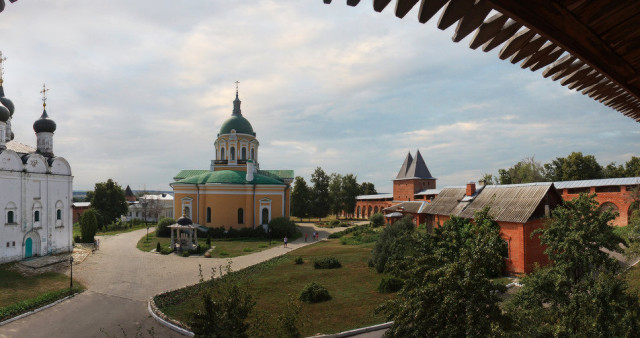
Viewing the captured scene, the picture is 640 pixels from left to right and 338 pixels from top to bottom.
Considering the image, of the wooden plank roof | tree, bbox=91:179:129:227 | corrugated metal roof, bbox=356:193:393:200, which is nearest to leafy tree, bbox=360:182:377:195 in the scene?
corrugated metal roof, bbox=356:193:393:200

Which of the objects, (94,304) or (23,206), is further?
(23,206)

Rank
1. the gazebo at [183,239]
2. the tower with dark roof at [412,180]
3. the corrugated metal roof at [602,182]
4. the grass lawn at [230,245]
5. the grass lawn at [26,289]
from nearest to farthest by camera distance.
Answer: the grass lawn at [26,289]
the corrugated metal roof at [602,182]
the grass lawn at [230,245]
the gazebo at [183,239]
the tower with dark roof at [412,180]

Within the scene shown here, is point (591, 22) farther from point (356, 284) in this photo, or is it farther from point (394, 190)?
point (394, 190)

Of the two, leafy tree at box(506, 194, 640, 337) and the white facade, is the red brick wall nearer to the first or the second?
leafy tree at box(506, 194, 640, 337)

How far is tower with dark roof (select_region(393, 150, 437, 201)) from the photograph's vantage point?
4750 cm

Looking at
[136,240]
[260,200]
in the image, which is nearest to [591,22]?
[260,200]

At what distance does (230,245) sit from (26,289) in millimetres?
15226

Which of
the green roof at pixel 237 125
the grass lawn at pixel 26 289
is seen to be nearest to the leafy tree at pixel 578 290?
the grass lawn at pixel 26 289

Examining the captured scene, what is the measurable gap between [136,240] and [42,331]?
937 inches

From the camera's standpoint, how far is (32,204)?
81.1 ft

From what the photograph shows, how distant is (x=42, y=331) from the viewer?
44.7 ft

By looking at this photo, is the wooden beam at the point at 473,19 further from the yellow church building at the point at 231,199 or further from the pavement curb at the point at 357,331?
the yellow church building at the point at 231,199

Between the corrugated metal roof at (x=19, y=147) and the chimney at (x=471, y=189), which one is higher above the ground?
the corrugated metal roof at (x=19, y=147)

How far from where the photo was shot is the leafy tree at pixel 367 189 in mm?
67688
